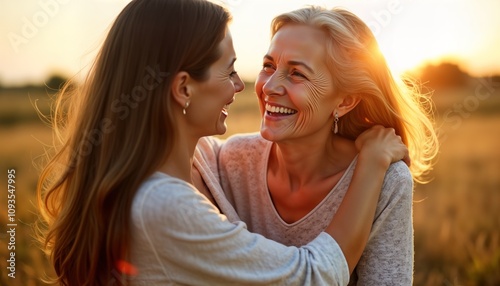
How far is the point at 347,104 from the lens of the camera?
3.42 metres

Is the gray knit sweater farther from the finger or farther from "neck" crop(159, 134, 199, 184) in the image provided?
the finger

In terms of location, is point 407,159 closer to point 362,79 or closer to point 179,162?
point 362,79

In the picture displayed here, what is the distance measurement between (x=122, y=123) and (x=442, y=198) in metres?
5.87

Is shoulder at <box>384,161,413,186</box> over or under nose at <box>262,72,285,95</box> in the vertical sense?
under

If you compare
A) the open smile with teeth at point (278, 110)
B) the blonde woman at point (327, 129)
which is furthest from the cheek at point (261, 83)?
the open smile with teeth at point (278, 110)

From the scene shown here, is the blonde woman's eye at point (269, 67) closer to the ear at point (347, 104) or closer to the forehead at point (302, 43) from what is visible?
the forehead at point (302, 43)

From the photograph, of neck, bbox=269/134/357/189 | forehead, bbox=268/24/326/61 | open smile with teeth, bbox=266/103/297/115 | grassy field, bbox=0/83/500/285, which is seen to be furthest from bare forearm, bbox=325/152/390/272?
grassy field, bbox=0/83/500/285

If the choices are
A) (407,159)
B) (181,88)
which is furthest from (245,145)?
(181,88)

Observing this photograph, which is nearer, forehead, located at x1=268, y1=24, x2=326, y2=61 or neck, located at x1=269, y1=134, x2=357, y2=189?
forehead, located at x1=268, y1=24, x2=326, y2=61

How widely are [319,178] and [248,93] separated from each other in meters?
12.3

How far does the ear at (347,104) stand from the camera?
134 inches

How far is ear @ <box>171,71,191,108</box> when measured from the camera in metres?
2.61

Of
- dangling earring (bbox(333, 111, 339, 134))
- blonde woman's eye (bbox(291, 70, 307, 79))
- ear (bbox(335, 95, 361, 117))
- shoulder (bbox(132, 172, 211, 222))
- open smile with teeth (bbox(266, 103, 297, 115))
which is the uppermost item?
blonde woman's eye (bbox(291, 70, 307, 79))

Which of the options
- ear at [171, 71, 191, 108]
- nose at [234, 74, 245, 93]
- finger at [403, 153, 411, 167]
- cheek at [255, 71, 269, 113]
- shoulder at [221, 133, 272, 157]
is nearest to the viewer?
ear at [171, 71, 191, 108]
